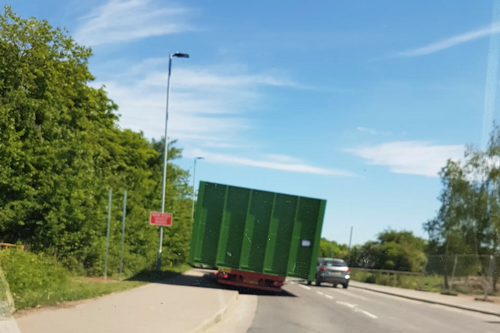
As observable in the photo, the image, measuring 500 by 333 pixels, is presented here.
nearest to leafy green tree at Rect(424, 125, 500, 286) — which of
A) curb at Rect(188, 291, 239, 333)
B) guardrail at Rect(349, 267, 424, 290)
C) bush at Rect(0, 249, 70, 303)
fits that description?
A: guardrail at Rect(349, 267, 424, 290)

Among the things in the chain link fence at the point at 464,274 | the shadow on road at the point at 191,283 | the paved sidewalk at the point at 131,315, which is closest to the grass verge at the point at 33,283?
the paved sidewalk at the point at 131,315

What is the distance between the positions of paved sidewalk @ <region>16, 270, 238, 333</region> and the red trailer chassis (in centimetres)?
471

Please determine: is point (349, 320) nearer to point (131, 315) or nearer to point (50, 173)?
point (131, 315)

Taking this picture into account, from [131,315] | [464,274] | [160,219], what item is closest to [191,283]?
[160,219]

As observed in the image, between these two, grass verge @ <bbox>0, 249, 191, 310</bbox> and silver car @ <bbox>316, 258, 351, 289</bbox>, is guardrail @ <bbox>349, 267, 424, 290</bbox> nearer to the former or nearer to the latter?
silver car @ <bbox>316, 258, 351, 289</bbox>

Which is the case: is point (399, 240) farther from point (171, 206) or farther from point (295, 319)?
point (295, 319)

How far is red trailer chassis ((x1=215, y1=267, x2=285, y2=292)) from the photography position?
19969mm

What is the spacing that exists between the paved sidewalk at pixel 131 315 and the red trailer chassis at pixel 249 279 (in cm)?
471

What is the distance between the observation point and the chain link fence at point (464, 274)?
2491 centimetres

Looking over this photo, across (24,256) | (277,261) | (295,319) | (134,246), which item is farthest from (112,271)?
(295,319)

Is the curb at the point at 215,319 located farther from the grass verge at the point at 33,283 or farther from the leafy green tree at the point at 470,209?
the leafy green tree at the point at 470,209

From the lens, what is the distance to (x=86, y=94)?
103 ft

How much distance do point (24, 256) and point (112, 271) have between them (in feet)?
33.3

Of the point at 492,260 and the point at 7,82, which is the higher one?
the point at 7,82
